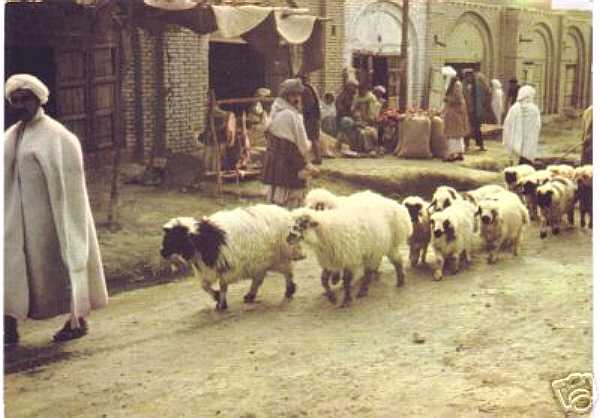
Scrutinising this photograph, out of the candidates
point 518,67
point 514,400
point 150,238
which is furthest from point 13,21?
point 518,67

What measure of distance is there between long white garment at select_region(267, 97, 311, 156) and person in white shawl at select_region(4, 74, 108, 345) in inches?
91.1

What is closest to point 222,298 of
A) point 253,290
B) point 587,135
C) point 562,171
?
point 253,290

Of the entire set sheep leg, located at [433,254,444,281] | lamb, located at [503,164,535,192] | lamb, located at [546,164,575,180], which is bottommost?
sheep leg, located at [433,254,444,281]

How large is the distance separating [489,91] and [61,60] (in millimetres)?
7412

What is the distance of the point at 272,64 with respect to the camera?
1279 cm

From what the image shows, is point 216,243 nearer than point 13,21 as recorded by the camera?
No

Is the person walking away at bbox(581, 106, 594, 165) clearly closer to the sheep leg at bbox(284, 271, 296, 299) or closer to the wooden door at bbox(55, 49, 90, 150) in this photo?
the sheep leg at bbox(284, 271, 296, 299)

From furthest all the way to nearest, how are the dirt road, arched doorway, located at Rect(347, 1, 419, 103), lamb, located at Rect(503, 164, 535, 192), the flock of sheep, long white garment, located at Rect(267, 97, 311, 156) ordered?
arched doorway, located at Rect(347, 1, 419, 103)
lamb, located at Rect(503, 164, 535, 192)
long white garment, located at Rect(267, 97, 311, 156)
the flock of sheep
the dirt road

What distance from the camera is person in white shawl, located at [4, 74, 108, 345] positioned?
4.54 meters

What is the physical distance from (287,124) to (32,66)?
97.3 inches

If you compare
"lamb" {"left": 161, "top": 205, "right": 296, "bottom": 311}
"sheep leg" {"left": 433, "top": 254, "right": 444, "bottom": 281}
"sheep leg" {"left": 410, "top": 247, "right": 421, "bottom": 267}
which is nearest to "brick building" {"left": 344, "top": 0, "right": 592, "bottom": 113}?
"sheep leg" {"left": 433, "top": 254, "right": 444, "bottom": 281}

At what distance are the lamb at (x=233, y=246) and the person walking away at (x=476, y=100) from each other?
503 cm

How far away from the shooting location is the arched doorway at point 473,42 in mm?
10344

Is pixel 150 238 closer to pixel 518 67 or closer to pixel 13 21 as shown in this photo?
pixel 13 21
